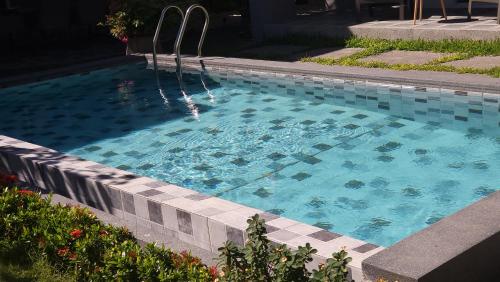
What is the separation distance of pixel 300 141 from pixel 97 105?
15.3 ft

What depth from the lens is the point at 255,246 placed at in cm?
349

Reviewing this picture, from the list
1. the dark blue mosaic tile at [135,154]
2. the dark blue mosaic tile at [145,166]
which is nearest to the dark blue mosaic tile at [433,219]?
the dark blue mosaic tile at [145,166]

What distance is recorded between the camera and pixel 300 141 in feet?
28.4

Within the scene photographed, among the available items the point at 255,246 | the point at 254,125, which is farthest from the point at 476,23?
the point at 255,246

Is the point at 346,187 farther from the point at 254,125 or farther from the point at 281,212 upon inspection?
the point at 254,125

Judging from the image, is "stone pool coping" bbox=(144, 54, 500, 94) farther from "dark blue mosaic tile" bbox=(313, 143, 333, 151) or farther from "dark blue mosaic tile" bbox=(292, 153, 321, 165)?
"dark blue mosaic tile" bbox=(292, 153, 321, 165)

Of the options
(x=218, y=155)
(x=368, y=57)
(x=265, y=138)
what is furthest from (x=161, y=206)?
(x=368, y=57)

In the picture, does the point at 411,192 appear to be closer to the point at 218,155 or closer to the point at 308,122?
the point at 218,155

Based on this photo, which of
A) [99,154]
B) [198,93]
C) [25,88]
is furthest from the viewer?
[25,88]

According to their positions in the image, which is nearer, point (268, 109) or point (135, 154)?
point (135, 154)

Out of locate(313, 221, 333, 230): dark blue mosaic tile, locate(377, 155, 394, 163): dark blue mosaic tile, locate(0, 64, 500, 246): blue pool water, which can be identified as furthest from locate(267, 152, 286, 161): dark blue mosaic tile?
locate(313, 221, 333, 230): dark blue mosaic tile

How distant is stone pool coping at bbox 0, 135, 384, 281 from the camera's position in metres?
4.80

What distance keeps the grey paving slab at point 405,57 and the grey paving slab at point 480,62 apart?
2.02ft

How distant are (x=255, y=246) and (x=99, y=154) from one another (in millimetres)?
5871
